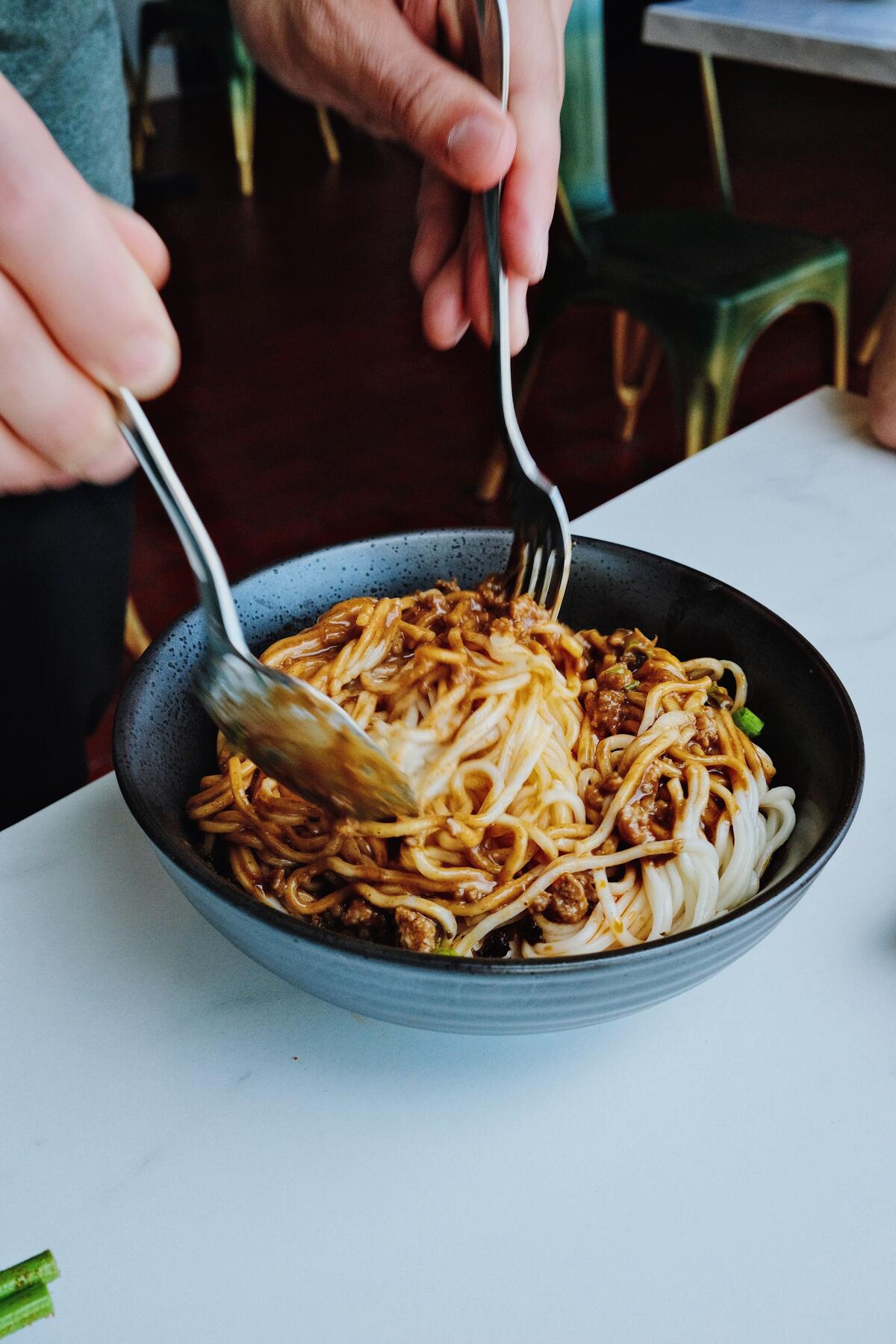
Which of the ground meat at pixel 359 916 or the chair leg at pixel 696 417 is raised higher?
the ground meat at pixel 359 916

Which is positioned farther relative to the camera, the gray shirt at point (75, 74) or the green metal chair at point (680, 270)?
the green metal chair at point (680, 270)

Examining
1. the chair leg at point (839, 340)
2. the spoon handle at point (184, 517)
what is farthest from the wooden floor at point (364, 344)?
the spoon handle at point (184, 517)

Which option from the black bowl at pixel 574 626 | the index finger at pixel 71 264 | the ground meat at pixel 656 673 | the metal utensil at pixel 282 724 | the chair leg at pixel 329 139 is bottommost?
the chair leg at pixel 329 139

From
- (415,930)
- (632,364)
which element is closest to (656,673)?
(415,930)

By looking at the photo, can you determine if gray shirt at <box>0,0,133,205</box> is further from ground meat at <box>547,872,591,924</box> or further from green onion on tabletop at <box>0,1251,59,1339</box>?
green onion on tabletop at <box>0,1251,59,1339</box>

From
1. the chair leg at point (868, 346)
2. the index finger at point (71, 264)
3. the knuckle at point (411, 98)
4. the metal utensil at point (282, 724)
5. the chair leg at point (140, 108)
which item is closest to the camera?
the index finger at point (71, 264)

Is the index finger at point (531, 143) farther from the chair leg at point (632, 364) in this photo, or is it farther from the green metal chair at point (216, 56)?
the green metal chair at point (216, 56)

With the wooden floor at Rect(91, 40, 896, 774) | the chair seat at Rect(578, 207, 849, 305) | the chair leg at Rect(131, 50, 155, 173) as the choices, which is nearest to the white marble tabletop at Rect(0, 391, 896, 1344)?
the wooden floor at Rect(91, 40, 896, 774)
